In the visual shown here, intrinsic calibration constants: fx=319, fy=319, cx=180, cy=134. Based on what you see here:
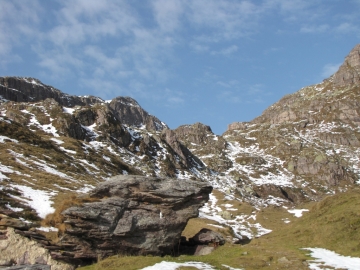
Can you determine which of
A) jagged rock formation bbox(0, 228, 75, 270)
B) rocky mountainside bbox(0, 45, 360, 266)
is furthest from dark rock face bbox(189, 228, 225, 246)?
jagged rock formation bbox(0, 228, 75, 270)

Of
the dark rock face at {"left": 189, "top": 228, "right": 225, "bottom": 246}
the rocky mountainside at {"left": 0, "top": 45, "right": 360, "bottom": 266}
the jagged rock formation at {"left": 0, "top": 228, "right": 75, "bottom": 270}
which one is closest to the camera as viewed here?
the jagged rock formation at {"left": 0, "top": 228, "right": 75, "bottom": 270}

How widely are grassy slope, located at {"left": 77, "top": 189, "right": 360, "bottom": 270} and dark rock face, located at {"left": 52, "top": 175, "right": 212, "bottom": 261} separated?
2.47 meters

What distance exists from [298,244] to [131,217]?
15.7 meters

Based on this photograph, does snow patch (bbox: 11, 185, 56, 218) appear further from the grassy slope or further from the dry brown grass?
the grassy slope

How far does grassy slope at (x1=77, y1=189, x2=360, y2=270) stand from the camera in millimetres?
22969

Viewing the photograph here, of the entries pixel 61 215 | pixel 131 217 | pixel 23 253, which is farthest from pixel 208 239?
pixel 23 253

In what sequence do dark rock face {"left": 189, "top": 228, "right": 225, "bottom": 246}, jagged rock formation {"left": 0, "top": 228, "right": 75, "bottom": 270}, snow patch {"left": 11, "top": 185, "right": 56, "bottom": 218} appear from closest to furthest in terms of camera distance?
jagged rock formation {"left": 0, "top": 228, "right": 75, "bottom": 270} → dark rock face {"left": 189, "top": 228, "right": 225, "bottom": 246} → snow patch {"left": 11, "top": 185, "right": 56, "bottom": 218}

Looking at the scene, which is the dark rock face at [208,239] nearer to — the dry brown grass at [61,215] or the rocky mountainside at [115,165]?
the dry brown grass at [61,215]

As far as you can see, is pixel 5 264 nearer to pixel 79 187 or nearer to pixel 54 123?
pixel 79 187

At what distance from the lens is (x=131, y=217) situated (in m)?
28.8

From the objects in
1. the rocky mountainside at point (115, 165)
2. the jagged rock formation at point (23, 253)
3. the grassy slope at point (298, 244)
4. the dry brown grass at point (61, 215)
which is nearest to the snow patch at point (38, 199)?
the rocky mountainside at point (115, 165)

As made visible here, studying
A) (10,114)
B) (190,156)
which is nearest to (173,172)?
(190,156)

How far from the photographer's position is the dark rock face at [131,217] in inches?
1032

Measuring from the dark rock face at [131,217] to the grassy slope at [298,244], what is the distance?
2471 millimetres
